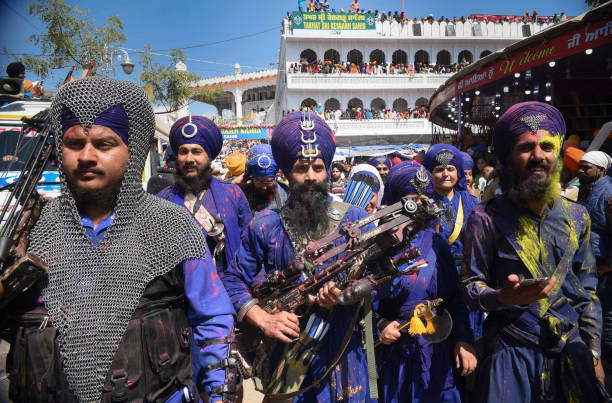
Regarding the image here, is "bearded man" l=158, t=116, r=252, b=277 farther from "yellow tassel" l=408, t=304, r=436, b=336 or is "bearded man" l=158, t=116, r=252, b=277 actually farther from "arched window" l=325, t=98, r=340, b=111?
"arched window" l=325, t=98, r=340, b=111

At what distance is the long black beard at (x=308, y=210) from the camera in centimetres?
241

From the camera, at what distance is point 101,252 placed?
1.74m

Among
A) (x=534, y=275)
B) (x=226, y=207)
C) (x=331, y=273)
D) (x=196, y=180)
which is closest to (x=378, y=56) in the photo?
(x=196, y=180)

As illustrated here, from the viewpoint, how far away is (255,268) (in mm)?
2441

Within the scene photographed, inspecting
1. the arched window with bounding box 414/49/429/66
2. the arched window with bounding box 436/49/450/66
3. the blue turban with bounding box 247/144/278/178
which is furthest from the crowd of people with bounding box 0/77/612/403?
the arched window with bounding box 436/49/450/66

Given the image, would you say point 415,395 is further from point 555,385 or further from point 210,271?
point 210,271

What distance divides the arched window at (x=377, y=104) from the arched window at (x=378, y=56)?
4128 mm

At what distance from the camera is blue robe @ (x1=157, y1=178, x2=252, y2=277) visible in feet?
11.4

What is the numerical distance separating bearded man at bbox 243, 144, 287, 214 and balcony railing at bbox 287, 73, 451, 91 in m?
33.0

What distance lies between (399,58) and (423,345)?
1674 inches

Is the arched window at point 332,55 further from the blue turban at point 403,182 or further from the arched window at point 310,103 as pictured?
the blue turban at point 403,182

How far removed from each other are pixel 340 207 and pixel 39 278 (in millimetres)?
1685

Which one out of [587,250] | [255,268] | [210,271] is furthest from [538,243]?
[210,271]

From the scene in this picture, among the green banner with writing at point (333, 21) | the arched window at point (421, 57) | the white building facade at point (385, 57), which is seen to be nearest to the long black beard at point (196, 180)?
the white building facade at point (385, 57)
